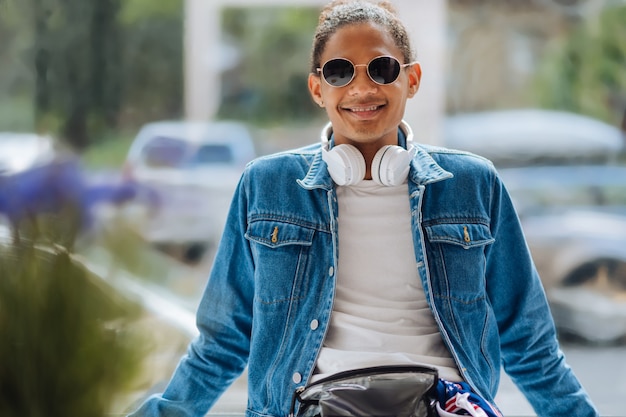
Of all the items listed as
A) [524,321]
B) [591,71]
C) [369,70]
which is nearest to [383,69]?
[369,70]

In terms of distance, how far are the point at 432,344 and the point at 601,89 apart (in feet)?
5.38

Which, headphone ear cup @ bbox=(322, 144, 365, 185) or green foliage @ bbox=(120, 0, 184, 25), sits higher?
green foliage @ bbox=(120, 0, 184, 25)

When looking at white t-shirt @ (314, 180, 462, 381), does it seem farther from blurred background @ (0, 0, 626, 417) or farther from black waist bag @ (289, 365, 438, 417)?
blurred background @ (0, 0, 626, 417)

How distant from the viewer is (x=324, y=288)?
1.50 metres

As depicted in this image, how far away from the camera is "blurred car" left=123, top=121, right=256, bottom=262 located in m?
2.68

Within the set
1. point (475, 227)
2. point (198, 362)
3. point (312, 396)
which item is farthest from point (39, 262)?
point (475, 227)

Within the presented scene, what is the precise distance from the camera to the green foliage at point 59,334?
669mm

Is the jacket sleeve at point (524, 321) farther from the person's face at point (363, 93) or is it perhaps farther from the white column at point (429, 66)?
the white column at point (429, 66)

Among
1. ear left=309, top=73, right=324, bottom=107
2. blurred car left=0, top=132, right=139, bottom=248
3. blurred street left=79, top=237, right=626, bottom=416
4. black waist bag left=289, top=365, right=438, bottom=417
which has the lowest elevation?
blurred street left=79, top=237, right=626, bottom=416

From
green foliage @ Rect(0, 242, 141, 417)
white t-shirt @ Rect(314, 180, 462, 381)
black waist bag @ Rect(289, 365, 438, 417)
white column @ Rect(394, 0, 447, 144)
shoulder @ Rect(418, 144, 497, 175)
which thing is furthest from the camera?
white column @ Rect(394, 0, 447, 144)

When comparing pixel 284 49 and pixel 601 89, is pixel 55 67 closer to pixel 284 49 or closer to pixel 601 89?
pixel 284 49

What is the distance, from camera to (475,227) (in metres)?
1.53

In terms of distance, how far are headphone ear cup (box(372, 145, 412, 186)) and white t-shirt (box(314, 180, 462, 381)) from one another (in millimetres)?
37

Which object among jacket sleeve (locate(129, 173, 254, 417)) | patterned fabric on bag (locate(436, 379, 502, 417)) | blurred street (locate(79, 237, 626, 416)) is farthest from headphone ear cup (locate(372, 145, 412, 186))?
blurred street (locate(79, 237, 626, 416))
